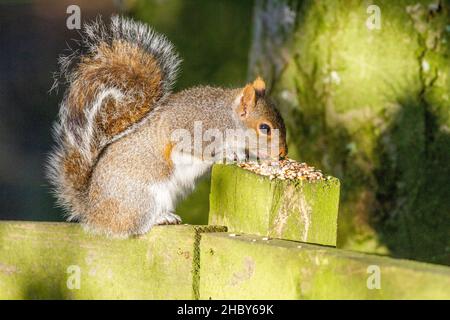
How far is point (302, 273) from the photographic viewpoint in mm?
1534

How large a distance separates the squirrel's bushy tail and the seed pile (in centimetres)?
62

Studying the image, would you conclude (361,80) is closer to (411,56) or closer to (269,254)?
(411,56)

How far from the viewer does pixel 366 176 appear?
2.79 meters

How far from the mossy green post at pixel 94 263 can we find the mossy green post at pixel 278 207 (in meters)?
0.07

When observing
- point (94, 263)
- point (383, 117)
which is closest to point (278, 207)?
point (94, 263)

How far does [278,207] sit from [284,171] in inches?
6.9

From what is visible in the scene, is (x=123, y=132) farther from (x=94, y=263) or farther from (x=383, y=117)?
(x=383, y=117)

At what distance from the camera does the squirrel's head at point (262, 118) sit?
105 inches

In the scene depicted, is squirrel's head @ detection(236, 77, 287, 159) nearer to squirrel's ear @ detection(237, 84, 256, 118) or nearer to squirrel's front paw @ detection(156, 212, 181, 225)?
squirrel's ear @ detection(237, 84, 256, 118)

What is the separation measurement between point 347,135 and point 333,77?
0.67ft

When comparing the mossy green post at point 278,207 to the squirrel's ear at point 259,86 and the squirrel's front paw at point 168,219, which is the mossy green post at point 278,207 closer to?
the squirrel's front paw at point 168,219

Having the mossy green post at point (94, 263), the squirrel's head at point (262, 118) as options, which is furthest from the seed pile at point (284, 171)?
the squirrel's head at point (262, 118)

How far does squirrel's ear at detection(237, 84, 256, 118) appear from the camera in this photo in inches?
108
